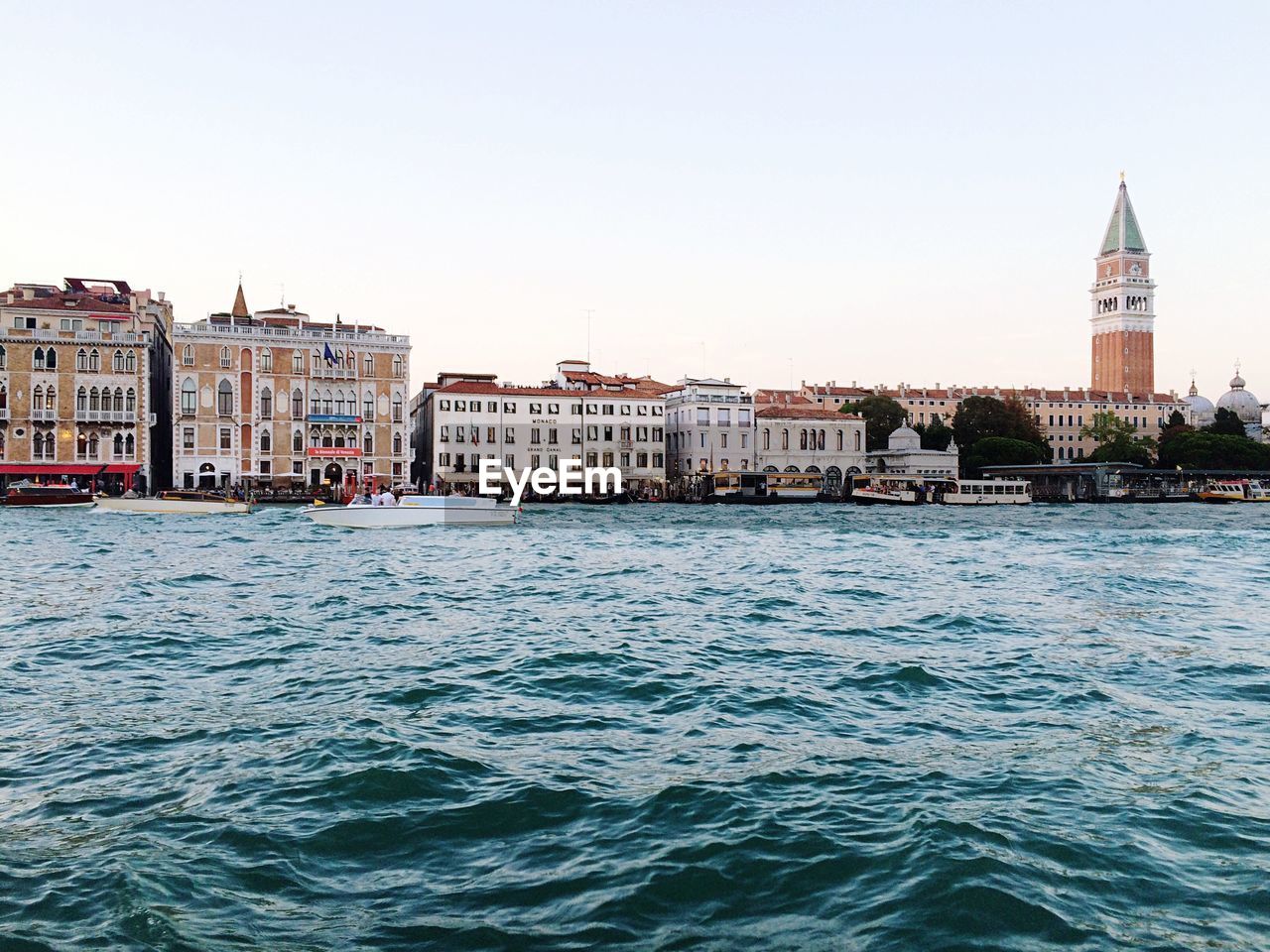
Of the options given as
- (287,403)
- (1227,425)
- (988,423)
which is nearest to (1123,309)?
(1227,425)

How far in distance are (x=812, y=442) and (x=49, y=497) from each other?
47031 mm

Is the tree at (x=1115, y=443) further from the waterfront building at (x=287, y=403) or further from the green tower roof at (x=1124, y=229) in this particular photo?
the waterfront building at (x=287, y=403)

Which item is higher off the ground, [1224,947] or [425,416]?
[425,416]

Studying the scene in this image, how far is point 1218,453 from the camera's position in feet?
262

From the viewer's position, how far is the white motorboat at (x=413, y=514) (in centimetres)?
2980

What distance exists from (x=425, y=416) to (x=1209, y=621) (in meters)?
58.7

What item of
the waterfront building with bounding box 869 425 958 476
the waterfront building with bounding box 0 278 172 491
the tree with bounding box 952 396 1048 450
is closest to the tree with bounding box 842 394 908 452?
the tree with bounding box 952 396 1048 450

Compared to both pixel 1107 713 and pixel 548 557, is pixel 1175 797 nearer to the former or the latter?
pixel 1107 713

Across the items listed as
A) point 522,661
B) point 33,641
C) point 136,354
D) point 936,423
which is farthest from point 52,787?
point 936,423

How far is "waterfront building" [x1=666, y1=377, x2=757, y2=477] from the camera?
221 feet

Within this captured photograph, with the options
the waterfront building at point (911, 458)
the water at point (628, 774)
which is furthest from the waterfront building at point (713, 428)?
the water at point (628, 774)

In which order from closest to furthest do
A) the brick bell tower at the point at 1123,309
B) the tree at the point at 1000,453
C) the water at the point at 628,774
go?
the water at the point at 628,774
the tree at the point at 1000,453
the brick bell tower at the point at 1123,309

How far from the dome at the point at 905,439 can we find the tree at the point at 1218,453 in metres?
23.1

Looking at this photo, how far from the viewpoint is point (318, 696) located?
8.24 meters
